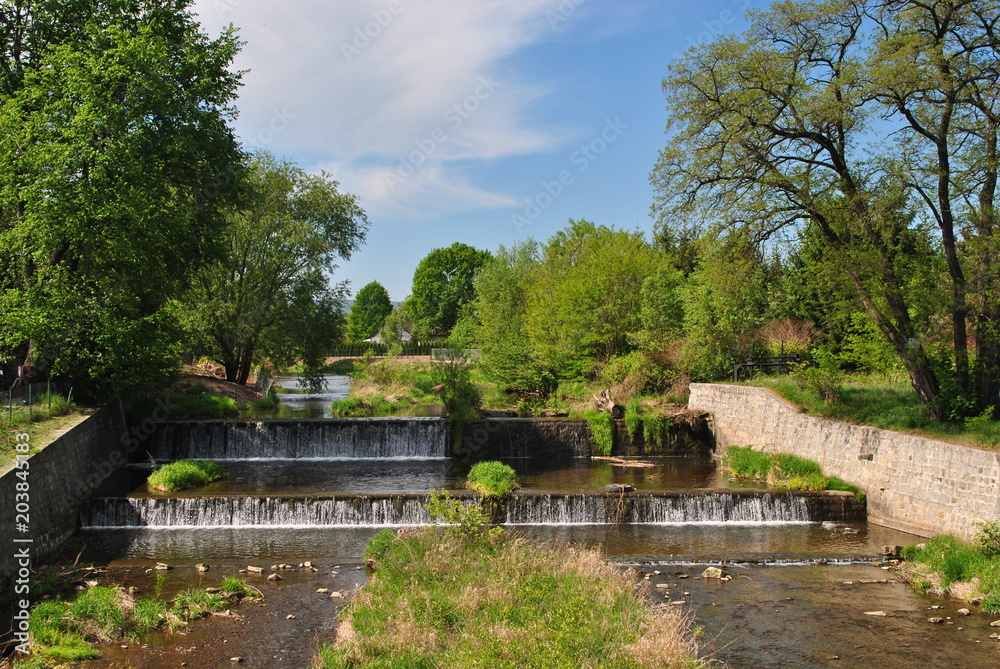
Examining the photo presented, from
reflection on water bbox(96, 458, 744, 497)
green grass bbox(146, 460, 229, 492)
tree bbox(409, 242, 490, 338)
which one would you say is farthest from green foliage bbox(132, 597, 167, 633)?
tree bbox(409, 242, 490, 338)

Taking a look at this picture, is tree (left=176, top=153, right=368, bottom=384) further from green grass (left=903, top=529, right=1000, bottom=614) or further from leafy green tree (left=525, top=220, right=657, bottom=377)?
green grass (left=903, top=529, right=1000, bottom=614)

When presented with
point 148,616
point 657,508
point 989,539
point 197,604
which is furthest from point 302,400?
point 989,539

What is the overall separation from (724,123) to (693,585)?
10.8m

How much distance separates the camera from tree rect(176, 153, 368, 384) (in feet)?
97.9

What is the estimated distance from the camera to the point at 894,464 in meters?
15.1

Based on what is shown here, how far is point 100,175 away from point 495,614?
14.4 m

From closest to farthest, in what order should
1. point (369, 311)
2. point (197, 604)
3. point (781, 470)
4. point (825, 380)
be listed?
point (197, 604), point (781, 470), point (825, 380), point (369, 311)

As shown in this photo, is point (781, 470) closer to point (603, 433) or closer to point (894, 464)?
point (894, 464)

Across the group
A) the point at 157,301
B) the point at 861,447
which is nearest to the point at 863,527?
the point at 861,447

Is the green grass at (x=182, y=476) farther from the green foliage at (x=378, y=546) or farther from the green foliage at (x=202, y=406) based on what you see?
the green foliage at (x=378, y=546)

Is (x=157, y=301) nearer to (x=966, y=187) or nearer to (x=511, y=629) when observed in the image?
(x=511, y=629)

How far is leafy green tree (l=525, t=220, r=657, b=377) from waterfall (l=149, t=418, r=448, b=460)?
754 centimetres

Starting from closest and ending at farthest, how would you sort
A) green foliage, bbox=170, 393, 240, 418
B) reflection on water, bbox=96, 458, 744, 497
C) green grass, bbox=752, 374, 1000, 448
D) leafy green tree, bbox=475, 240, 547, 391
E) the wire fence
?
green grass, bbox=752, 374, 1000, 448, reflection on water, bbox=96, 458, 744, 497, green foliage, bbox=170, 393, 240, 418, leafy green tree, bbox=475, 240, 547, 391, the wire fence

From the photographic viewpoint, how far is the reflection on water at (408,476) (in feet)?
57.5
